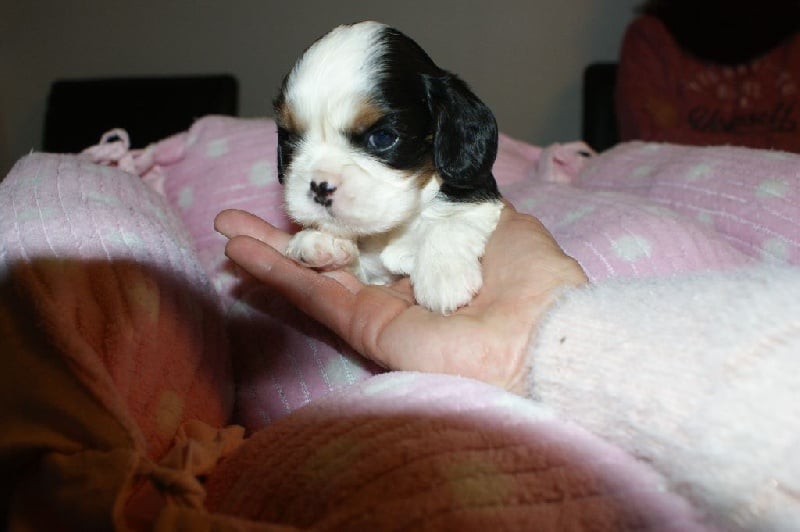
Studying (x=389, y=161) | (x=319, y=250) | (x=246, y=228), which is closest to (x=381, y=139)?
(x=389, y=161)

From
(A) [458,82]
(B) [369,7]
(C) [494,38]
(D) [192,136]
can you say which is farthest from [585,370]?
(C) [494,38]

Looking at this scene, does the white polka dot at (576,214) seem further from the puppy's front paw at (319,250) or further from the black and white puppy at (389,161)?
the puppy's front paw at (319,250)

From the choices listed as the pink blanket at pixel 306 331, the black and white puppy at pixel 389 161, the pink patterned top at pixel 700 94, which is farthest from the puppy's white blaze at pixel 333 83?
the pink patterned top at pixel 700 94

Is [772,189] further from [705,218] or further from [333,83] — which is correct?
[333,83]

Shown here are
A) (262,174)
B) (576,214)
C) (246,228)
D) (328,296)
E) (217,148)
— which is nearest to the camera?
(328,296)

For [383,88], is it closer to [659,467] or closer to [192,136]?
[659,467]

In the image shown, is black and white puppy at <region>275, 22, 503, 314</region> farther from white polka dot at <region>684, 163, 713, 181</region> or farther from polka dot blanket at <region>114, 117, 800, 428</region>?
white polka dot at <region>684, 163, 713, 181</region>

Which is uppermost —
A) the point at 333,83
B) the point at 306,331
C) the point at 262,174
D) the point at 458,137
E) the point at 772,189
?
the point at 333,83
